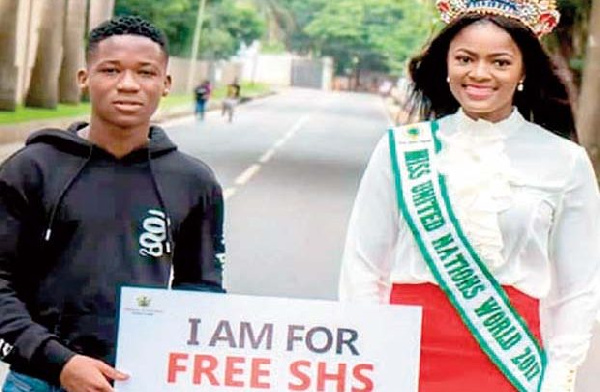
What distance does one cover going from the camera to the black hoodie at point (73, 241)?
9.20ft

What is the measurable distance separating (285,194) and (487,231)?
58.8 ft

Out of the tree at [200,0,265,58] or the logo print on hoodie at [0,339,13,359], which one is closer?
the logo print on hoodie at [0,339,13,359]

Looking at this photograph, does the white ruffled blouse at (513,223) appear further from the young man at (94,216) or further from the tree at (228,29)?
the tree at (228,29)

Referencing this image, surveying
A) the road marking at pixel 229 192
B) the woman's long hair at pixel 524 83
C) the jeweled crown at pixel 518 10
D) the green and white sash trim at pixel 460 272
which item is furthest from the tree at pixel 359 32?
the green and white sash trim at pixel 460 272

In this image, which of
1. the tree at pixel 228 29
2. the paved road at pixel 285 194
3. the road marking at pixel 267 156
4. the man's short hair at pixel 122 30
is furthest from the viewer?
the tree at pixel 228 29

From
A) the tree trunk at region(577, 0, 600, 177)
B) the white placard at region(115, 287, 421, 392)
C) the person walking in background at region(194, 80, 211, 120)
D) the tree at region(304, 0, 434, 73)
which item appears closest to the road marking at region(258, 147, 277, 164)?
the tree trunk at region(577, 0, 600, 177)

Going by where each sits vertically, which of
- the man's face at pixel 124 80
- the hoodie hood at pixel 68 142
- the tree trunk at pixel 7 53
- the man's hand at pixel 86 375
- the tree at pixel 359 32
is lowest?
the tree at pixel 359 32

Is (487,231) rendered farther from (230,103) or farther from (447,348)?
(230,103)

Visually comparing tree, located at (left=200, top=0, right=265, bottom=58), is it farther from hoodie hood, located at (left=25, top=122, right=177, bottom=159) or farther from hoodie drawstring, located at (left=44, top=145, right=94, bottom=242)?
hoodie drawstring, located at (left=44, top=145, right=94, bottom=242)

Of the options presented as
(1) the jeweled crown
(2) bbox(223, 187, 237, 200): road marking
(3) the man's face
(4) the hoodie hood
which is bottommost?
(2) bbox(223, 187, 237, 200): road marking

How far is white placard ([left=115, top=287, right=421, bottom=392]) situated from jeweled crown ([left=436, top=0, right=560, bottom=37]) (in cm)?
71

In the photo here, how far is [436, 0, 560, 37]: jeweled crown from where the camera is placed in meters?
3.20

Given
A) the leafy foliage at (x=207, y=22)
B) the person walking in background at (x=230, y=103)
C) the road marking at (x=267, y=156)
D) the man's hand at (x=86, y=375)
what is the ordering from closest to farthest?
the man's hand at (x=86, y=375), the road marking at (x=267, y=156), the leafy foliage at (x=207, y=22), the person walking in background at (x=230, y=103)

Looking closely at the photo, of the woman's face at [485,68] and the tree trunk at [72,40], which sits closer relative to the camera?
the woman's face at [485,68]
